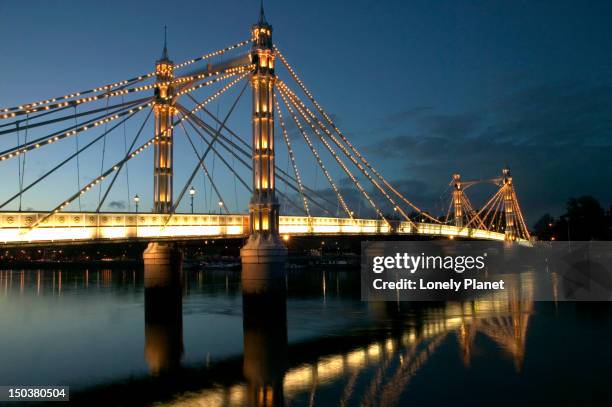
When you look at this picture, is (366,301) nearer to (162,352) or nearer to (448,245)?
(162,352)

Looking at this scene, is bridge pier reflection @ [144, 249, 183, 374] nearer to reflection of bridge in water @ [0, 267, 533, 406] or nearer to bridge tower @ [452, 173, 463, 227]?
reflection of bridge in water @ [0, 267, 533, 406]

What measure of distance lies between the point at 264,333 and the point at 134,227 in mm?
9565

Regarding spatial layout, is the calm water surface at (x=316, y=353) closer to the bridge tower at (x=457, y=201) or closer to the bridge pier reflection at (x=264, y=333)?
the bridge pier reflection at (x=264, y=333)

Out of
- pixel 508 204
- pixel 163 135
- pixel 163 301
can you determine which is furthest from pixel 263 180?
pixel 508 204

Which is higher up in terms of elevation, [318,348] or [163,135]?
[163,135]

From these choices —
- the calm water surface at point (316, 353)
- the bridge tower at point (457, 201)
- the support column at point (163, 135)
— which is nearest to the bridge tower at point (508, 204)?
the bridge tower at point (457, 201)

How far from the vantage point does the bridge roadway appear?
92.4 feet

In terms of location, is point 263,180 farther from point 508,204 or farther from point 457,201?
point 508,204

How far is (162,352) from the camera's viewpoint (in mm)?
32688

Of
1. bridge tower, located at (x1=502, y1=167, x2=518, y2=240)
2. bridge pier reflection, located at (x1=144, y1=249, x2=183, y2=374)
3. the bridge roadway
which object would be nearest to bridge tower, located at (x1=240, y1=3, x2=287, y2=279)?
the bridge roadway

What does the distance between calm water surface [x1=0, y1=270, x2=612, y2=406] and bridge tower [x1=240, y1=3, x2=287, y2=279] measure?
1983 mm

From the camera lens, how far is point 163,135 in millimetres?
42812

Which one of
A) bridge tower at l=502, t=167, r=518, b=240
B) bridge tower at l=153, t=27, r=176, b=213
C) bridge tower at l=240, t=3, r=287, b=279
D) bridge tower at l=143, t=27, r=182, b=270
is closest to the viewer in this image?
bridge tower at l=240, t=3, r=287, b=279

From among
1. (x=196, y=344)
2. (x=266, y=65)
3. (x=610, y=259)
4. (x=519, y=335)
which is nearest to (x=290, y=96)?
(x=266, y=65)
